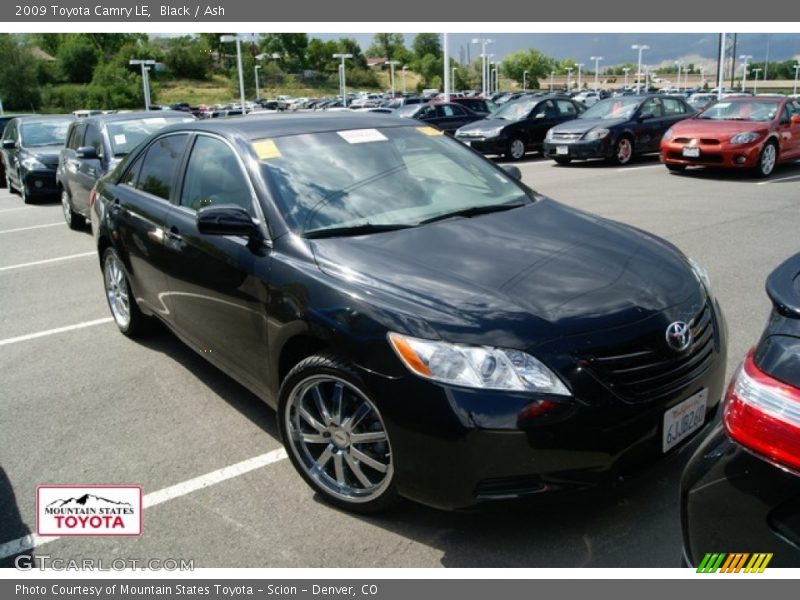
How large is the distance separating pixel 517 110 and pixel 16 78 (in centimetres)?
7513

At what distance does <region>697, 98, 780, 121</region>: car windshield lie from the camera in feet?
44.6

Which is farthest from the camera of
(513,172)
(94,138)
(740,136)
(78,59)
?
(78,59)

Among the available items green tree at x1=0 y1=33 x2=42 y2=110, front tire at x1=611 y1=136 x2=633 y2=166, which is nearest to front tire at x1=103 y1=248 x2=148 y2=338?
front tire at x1=611 y1=136 x2=633 y2=166

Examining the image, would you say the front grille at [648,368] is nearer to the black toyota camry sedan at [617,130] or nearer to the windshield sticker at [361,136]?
the windshield sticker at [361,136]

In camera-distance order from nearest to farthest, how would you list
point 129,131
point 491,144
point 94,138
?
point 129,131, point 94,138, point 491,144

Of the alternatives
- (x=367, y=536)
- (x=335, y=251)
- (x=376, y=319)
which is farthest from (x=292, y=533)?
(x=335, y=251)

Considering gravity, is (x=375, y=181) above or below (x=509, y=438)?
above

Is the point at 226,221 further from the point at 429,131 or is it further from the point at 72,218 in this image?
the point at 72,218

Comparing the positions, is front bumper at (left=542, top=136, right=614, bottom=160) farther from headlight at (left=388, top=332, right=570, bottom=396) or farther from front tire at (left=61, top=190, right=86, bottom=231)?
headlight at (left=388, top=332, right=570, bottom=396)

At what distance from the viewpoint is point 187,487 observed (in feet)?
11.5

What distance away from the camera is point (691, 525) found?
1.97 meters

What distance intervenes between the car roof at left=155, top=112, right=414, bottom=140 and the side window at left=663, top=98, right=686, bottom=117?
1435cm

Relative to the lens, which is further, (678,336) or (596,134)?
(596,134)

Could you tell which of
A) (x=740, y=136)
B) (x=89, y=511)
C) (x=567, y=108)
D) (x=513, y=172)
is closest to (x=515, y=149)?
(x=567, y=108)
